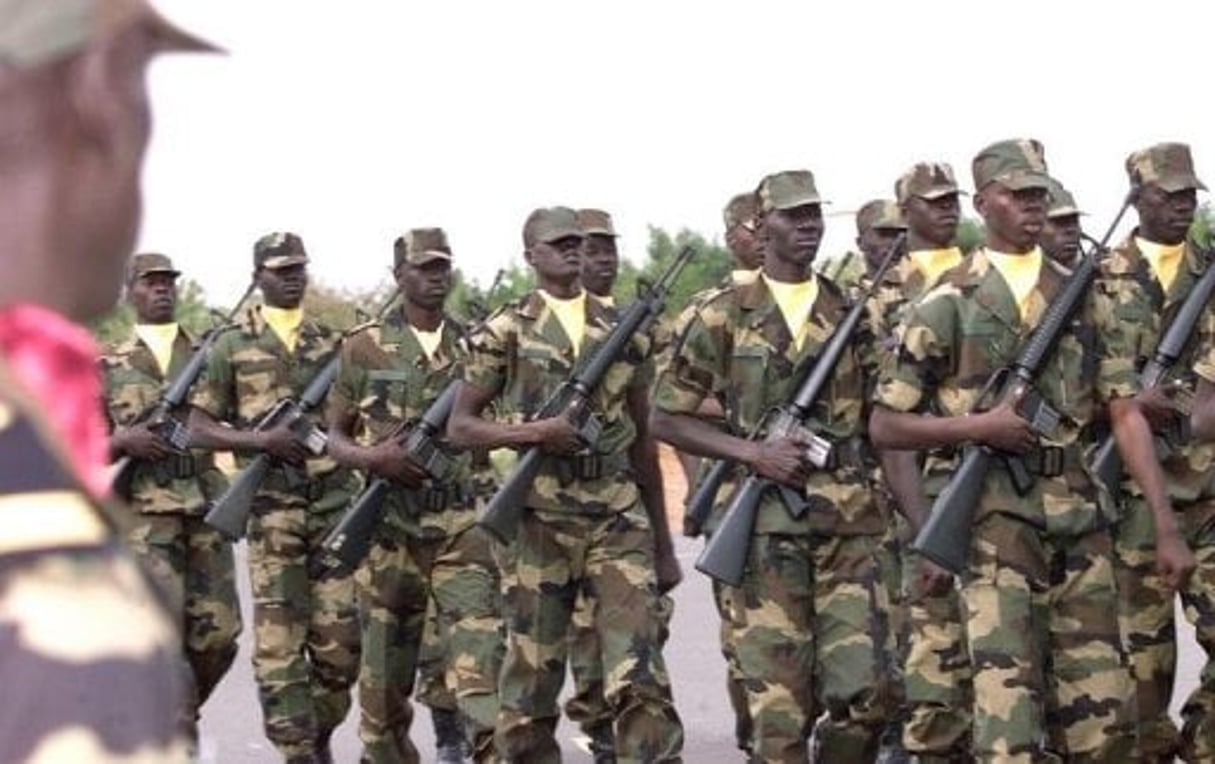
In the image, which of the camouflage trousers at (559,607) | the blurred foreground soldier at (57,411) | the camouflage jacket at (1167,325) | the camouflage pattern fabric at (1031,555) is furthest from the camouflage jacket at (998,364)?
the blurred foreground soldier at (57,411)

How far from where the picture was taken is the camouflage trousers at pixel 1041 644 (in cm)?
779

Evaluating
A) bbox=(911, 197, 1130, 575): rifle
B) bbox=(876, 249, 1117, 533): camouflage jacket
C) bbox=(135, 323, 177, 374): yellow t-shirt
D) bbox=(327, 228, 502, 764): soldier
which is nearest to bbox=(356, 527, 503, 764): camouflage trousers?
bbox=(327, 228, 502, 764): soldier

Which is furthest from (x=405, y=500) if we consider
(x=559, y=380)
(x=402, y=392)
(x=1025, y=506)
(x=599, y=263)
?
(x=1025, y=506)

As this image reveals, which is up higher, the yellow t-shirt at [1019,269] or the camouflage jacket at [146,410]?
the yellow t-shirt at [1019,269]

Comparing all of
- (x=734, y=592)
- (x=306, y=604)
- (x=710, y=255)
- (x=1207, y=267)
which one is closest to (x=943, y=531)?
(x=734, y=592)

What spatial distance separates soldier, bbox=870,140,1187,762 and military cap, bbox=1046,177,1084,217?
19 cm

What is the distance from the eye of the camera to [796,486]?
28.7 ft

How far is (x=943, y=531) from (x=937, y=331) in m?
0.59

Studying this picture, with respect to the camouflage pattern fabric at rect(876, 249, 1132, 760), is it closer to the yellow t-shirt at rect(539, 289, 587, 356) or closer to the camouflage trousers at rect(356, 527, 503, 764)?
the yellow t-shirt at rect(539, 289, 587, 356)

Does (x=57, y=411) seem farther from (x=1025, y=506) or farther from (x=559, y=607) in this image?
(x=559, y=607)

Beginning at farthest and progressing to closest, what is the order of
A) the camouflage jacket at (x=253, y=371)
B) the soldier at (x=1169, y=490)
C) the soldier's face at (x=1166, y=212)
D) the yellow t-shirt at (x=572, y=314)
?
the camouflage jacket at (x=253, y=371)
the yellow t-shirt at (x=572, y=314)
the soldier's face at (x=1166, y=212)
the soldier at (x=1169, y=490)

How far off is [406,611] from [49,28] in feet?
32.0

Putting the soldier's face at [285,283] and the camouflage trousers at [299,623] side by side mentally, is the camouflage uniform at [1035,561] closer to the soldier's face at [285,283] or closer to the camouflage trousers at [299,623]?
the camouflage trousers at [299,623]

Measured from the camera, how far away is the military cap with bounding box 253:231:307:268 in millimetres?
11992
